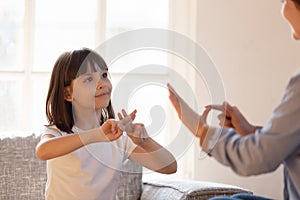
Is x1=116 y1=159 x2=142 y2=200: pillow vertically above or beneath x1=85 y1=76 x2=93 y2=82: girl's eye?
beneath

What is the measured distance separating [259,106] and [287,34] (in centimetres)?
32

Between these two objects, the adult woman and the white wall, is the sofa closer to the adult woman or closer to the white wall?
the white wall

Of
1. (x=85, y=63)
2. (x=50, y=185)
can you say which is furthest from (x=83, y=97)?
(x=50, y=185)

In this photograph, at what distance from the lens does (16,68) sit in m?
2.28

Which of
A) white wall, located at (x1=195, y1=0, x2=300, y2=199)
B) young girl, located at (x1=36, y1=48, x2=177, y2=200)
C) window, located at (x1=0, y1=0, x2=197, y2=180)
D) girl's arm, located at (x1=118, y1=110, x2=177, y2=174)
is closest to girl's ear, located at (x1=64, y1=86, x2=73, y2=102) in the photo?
young girl, located at (x1=36, y1=48, x2=177, y2=200)

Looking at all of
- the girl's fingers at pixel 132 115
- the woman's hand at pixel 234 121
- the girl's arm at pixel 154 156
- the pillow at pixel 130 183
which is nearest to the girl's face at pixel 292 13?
the woman's hand at pixel 234 121

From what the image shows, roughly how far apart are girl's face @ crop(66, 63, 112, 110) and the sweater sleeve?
0.59 meters

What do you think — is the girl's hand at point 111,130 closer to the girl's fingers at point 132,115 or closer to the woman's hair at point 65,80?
the girl's fingers at point 132,115

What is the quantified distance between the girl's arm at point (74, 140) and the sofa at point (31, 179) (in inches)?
17.2

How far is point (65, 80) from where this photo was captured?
5.27ft

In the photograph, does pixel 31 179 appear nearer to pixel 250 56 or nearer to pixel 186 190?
pixel 186 190

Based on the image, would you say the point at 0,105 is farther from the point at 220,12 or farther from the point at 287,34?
the point at 287,34

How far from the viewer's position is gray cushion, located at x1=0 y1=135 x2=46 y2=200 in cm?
188

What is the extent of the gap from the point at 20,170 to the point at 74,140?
0.57 m
